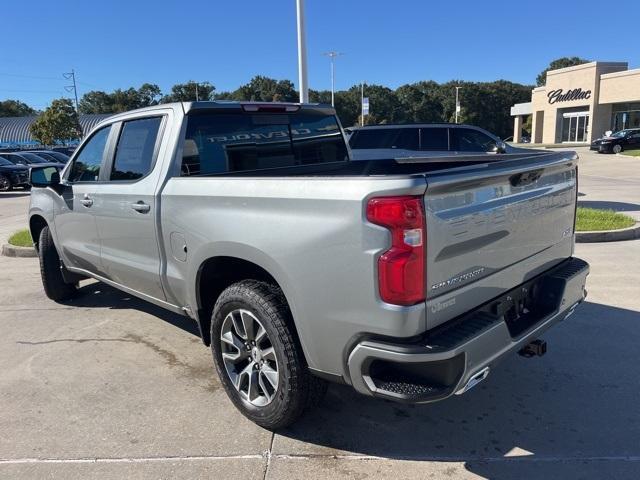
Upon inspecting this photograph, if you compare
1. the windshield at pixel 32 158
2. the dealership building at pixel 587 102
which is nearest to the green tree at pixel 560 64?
the dealership building at pixel 587 102

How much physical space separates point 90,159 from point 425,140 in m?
8.00

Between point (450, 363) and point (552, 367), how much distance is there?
197 centimetres

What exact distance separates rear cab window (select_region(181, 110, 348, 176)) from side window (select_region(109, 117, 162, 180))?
13.7 inches

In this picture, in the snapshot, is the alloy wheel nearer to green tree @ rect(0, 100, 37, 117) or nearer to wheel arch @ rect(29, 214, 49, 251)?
wheel arch @ rect(29, 214, 49, 251)

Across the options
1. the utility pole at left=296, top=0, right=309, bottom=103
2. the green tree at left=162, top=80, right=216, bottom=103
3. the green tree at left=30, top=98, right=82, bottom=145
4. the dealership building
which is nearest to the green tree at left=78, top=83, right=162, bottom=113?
the green tree at left=162, top=80, right=216, bottom=103

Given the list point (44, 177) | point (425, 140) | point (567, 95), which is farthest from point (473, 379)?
point (567, 95)

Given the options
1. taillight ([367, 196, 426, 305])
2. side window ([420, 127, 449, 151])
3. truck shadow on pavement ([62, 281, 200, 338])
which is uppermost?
side window ([420, 127, 449, 151])

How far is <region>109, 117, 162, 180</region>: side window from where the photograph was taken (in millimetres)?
3900

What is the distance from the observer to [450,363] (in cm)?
243

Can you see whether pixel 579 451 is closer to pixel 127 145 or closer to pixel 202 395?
pixel 202 395

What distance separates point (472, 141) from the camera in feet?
37.7

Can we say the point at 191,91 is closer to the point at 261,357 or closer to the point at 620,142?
the point at 620,142

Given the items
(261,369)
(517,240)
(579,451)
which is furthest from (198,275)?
(579,451)

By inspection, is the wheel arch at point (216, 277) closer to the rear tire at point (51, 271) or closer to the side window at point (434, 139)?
the rear tire at point (51, 271)
